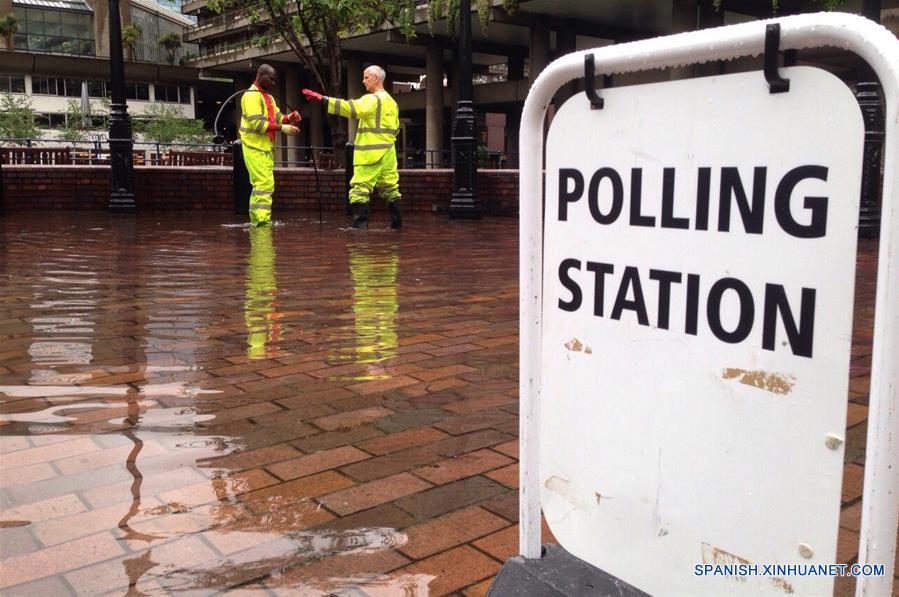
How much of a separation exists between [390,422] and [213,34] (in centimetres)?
5752

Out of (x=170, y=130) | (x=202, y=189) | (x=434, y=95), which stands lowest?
(x=202, y=189)

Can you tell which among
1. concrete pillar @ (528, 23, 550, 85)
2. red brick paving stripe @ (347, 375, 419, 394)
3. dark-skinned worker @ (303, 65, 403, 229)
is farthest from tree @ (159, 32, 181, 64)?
red brick paving stripe @ (347, 375, 419, 394)

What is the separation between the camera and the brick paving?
2.26 meters

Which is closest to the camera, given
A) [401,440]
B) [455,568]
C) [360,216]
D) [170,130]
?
[455,568]

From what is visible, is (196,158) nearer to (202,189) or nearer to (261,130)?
(202,189)

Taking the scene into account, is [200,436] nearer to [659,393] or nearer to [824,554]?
[659,393]

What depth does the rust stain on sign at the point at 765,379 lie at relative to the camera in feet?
4.66

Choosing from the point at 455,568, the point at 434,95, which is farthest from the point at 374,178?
the point at 434,95

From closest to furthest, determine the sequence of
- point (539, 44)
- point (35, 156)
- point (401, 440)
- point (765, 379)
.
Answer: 1. point (765, 379)
2. point (401, 440)
3. point (35, 156)
4. point (539, 44)

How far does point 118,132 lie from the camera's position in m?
14.3

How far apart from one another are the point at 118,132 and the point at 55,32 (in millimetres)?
67628

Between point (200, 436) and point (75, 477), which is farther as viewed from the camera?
point (200, 436)

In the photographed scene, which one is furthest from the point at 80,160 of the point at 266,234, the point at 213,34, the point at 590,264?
the point at 213,34

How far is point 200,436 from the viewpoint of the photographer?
3160 mm
